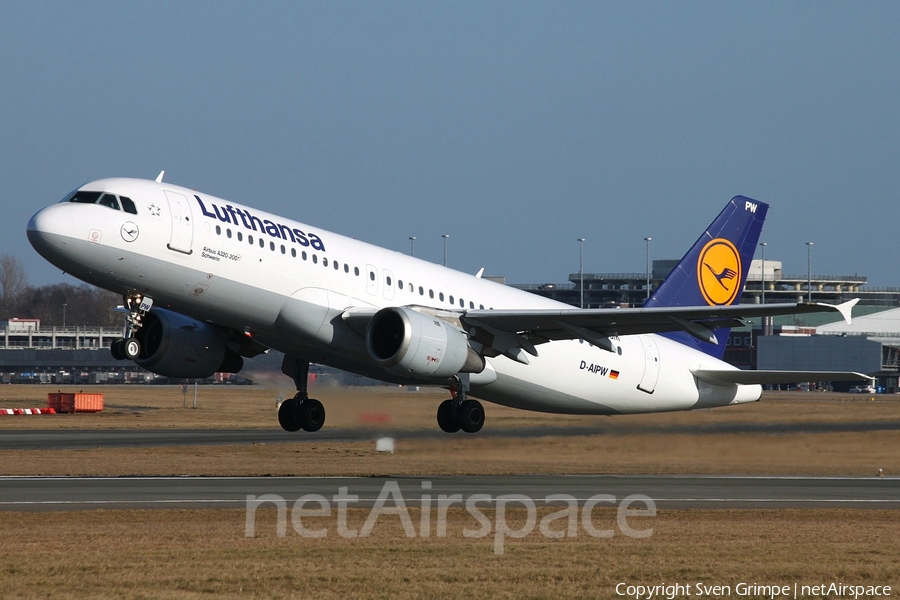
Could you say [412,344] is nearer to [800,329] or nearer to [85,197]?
[85,197]

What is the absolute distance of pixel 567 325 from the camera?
30.9 metres

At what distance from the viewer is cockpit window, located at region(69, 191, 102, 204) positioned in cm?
2659

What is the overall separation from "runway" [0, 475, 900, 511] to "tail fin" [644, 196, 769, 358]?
577 centimetres

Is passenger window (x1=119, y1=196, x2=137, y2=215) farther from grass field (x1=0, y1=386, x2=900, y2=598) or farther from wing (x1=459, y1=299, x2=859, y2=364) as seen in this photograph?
wing (x1=459, y1=299, x2=859, y2=364)

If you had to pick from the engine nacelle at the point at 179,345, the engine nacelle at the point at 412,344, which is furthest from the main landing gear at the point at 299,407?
the engine nacelle at the point at 412,344

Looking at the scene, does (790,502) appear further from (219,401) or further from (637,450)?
(219,401)

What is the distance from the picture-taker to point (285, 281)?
93.4ft

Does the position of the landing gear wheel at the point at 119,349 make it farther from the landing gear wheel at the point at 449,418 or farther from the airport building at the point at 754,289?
the airport building at the point at 754,289

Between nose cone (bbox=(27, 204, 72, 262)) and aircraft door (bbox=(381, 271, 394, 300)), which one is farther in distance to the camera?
aircraft door (bbox=(381, 271, 394, 300))

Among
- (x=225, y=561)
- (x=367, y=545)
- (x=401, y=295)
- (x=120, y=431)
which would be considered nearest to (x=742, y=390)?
(x=401, y=295)

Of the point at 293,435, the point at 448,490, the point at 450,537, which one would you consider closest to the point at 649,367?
the point at 448,490

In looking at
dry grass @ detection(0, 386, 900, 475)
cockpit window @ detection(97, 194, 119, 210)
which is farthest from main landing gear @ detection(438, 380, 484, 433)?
cockpit window @ detection(97, 194, 119, 210)

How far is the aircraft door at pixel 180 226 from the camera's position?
26.9 metres

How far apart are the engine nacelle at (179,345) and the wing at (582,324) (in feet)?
23.6
